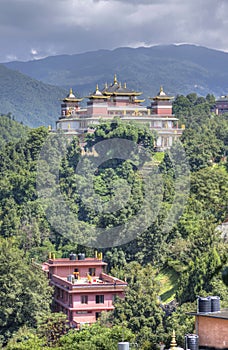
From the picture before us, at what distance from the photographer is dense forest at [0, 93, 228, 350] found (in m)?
34.2

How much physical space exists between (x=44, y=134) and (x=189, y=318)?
3102cm

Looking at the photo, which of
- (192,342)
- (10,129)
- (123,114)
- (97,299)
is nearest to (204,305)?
(192,342)

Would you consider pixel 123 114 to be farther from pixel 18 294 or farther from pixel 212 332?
pixel 212 332

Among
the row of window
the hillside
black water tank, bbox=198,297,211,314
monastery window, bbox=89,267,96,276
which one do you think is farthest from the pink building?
the hillside

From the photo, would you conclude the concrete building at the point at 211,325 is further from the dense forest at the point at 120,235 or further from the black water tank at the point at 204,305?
the dense forest at the point at 120,235

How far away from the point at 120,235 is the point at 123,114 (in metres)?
17.5

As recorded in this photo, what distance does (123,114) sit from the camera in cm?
6275

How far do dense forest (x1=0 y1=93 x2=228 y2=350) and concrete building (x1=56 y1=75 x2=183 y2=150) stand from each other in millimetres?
1487

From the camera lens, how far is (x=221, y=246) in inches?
1574

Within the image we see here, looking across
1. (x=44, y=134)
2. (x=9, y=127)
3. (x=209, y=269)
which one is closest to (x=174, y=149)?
(x=44, y=134)

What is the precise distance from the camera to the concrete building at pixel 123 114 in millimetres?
62031

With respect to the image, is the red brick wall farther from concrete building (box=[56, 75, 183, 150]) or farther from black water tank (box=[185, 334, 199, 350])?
concrete building (box=[56, 75, 183, 150])

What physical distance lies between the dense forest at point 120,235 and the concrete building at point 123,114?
1.49 meters

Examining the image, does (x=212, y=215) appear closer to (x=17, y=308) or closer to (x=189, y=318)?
(x=17, y=308)
